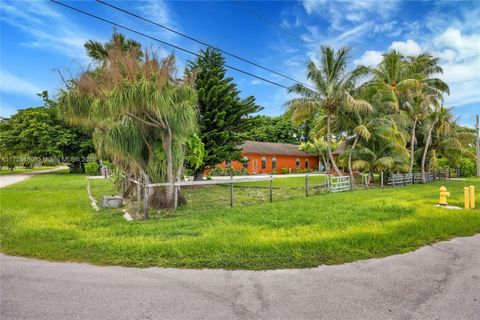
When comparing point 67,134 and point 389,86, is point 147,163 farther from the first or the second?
point 67,134

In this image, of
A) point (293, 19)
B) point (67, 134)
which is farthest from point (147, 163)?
point (67, 134)

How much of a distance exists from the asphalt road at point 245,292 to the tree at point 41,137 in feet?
83.2

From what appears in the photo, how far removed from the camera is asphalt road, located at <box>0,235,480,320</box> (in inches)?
102

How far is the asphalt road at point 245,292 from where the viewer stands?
259 cm

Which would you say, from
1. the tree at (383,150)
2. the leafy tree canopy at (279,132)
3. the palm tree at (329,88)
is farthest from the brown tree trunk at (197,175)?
the leafy tree canopy at (279,132)

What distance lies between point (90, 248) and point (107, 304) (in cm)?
204

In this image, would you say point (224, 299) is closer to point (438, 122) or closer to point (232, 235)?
point (232, 235)

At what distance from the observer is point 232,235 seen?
16.5ft

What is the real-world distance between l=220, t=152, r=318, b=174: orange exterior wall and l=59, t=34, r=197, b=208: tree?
16.4 m

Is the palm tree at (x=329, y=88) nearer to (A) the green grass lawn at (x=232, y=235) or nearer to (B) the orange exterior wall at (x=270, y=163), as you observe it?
(A) the green grass lawn at (x=232, y=235)

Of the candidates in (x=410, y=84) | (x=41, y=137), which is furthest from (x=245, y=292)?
(x=41, y=137)

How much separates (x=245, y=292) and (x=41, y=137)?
28.8 meters

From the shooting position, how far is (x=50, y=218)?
6.64 metres

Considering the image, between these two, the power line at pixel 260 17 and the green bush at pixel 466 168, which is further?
the green bush at pixel 466 168
